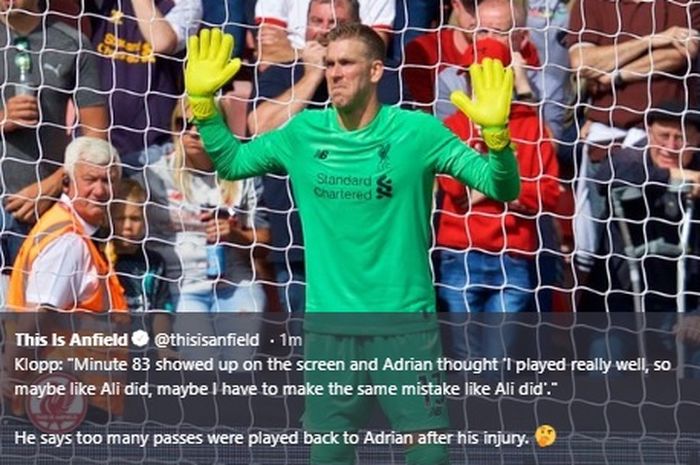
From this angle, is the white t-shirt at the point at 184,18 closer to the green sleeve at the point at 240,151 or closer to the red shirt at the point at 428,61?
the red shirt at the point at 428,61

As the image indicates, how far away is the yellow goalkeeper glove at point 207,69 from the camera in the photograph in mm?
4754

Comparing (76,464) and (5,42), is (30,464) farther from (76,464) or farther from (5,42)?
(5,42)

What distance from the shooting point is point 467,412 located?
5195 mm

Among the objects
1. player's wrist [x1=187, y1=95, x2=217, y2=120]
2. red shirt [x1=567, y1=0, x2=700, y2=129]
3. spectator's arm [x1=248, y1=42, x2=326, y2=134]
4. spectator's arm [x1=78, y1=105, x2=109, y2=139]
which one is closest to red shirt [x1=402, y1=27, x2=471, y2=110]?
spectator's arm [x1=248, y1=42, x2=326, y2=134]

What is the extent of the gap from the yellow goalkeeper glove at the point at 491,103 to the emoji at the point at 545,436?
2.68 ft

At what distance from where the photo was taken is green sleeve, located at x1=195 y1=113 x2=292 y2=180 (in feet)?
15.5

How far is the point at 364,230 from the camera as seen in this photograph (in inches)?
187

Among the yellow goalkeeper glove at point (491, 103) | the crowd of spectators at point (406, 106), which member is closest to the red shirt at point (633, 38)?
the crowd of spectators at point (406, 106)

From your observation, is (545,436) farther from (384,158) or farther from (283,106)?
(283,106)

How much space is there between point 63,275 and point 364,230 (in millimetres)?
1160

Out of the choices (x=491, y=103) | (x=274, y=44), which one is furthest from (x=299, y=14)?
(x=491, y=103)

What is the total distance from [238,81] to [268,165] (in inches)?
47.6

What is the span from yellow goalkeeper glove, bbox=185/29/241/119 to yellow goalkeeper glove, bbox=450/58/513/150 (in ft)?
1.71

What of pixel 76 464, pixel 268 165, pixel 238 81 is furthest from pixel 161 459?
pixel 238 81
